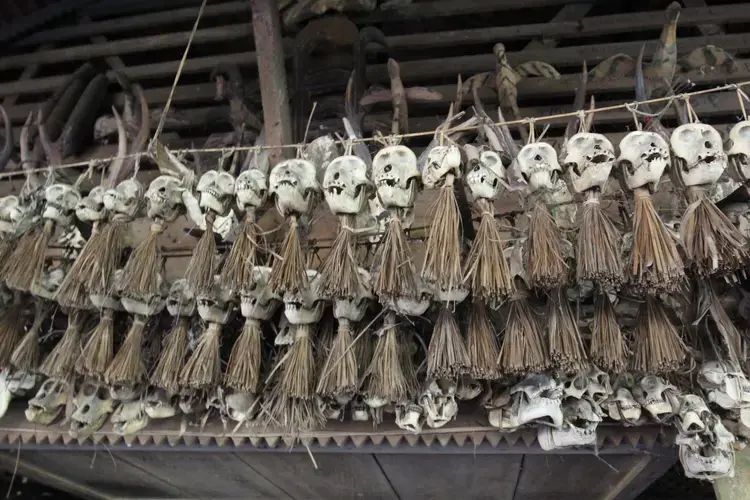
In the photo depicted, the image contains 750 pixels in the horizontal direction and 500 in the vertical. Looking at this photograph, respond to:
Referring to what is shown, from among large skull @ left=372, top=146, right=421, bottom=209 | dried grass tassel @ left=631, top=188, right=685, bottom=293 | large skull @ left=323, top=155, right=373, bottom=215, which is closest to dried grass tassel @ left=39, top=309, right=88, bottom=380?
large skull @ left=323, top=155, right=373, bottom=215

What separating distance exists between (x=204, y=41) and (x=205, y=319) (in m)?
1.41

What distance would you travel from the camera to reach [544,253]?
1165 millimetres

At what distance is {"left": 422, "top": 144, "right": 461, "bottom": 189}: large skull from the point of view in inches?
48.6

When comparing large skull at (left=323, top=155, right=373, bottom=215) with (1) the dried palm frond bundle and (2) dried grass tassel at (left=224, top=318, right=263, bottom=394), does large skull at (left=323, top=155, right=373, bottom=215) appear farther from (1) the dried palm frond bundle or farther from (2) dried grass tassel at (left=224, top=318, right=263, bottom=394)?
(1) the dried palm frond bundle

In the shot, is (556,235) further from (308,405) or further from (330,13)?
(330,13)

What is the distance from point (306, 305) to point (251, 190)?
0.36 m

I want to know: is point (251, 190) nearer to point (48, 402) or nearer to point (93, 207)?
point (93, 207)

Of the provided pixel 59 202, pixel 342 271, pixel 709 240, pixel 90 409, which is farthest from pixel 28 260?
pixel 709 240

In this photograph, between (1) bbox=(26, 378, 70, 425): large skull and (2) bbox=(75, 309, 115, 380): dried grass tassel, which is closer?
(2) bbox=(75, 309, 115, 380): dried grass tassel

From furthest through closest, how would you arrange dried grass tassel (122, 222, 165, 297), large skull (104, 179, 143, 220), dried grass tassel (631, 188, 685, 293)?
1. large skull (104, 179, 143, 220)
2. dried grass tassel (122, 222, 165, 297)
3. dried grass tassel (631, 188, 685, 293)

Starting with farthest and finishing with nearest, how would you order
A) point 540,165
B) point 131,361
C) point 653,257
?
point 131,361
point 540,165
point 653,257

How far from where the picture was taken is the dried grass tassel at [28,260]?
5.03ft

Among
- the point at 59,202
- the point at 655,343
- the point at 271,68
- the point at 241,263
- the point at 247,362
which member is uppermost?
the point at 271,68

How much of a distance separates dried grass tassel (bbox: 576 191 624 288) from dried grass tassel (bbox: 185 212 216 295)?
0.98 metres
